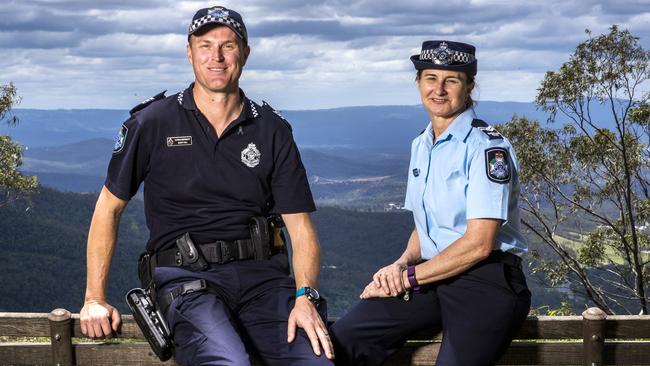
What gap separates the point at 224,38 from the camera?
3.80m

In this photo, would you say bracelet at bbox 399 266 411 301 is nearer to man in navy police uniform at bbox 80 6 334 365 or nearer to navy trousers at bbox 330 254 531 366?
navy trousers at bbox 330 254 531 366

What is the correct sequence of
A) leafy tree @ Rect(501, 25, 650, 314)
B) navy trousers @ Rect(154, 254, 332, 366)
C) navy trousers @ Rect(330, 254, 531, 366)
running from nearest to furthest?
navy trousers @ Rect(154, 254, 332, 366) → navy trousers @ Rect(330, 254, 531, 366) → leafy tree @ Rect(501, 25, 650, 314)

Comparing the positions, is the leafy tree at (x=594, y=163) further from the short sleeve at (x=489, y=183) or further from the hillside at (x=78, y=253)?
the hillside at (x=78, y=253)

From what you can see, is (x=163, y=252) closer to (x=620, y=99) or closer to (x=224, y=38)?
(x=224, y=38)

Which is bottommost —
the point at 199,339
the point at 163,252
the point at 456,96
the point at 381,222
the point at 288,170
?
the point at 381,222

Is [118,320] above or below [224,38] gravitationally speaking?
below

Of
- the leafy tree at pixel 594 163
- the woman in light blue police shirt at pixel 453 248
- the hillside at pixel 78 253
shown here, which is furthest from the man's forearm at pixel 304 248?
the hillside at pixel 78 253

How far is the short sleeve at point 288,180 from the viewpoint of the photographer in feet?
12.7

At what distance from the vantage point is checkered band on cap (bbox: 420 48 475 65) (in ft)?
12.5

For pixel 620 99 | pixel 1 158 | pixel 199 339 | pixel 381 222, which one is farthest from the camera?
pixel 381 222

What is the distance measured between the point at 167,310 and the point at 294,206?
0.69m

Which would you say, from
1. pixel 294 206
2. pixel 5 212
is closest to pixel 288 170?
pixel 294 206

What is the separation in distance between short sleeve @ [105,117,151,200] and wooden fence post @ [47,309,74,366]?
0.61 metres

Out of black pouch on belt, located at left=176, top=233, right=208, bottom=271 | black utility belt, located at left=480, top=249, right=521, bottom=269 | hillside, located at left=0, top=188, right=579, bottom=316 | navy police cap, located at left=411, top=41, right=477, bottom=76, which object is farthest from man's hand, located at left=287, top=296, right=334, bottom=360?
hillside, located at left=0, top=188, right=579, bottom=316
